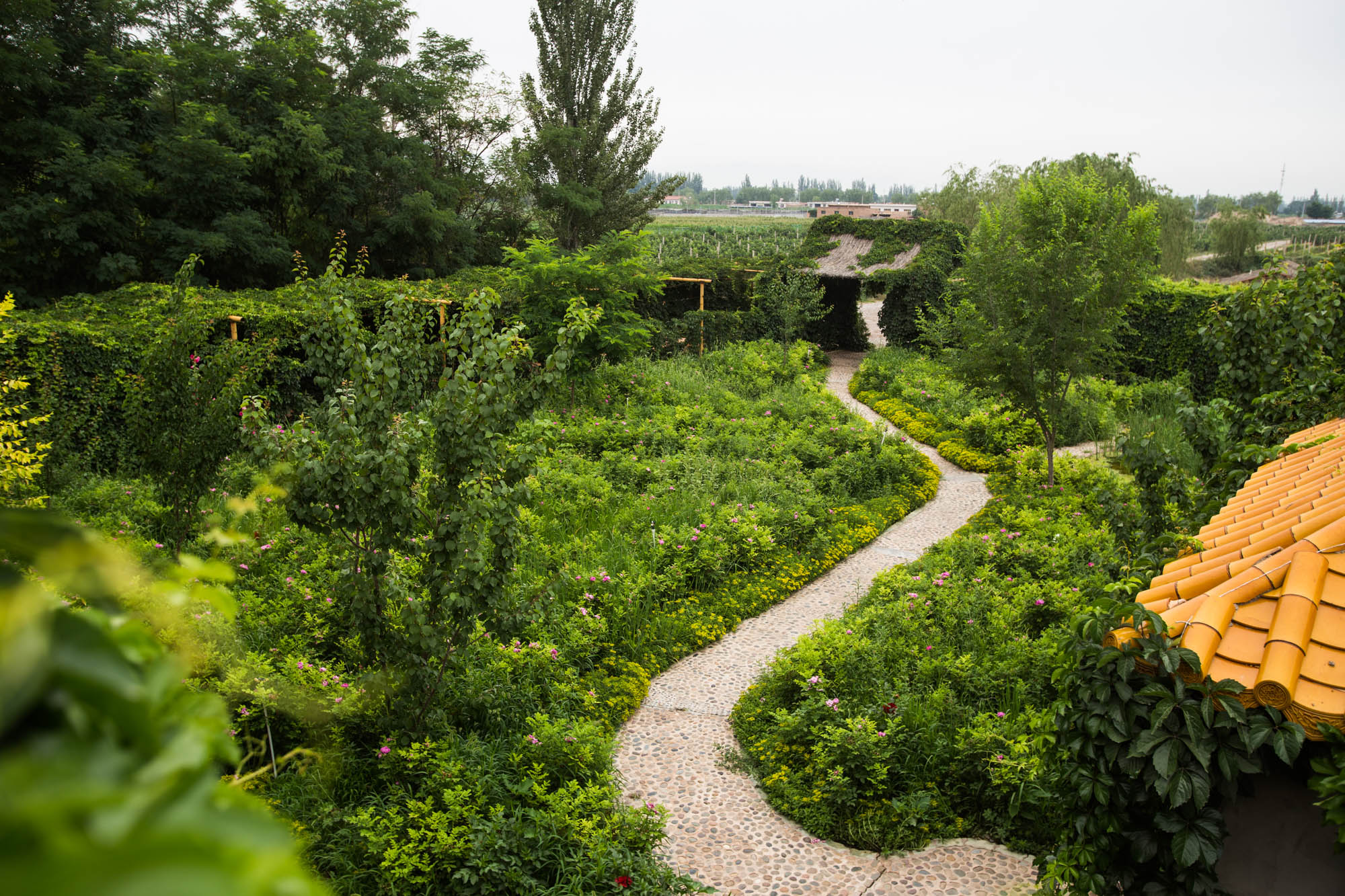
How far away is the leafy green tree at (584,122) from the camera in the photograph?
66.0ft

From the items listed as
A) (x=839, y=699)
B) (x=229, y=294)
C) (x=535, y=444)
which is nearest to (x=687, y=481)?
(x=839, y=699)

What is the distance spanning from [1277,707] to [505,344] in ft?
12.8

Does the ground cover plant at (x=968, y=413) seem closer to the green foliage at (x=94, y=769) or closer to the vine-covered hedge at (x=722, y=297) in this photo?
the vine-covered hedge at (x=722, y=297)

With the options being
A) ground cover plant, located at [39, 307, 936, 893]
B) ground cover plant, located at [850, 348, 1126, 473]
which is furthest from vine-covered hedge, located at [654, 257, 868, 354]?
ground cover plant, located at [39, 307, 936, 893]

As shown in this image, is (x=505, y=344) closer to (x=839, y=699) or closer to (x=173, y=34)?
(x=839, y=699)

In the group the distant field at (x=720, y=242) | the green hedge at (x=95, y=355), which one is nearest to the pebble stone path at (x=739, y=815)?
the green hedge at (x=95, y=355)

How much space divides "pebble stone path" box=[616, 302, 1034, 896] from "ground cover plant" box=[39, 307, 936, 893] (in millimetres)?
236

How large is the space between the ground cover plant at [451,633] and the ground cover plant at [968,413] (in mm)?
4460

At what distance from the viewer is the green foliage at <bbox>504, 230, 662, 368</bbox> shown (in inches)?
510

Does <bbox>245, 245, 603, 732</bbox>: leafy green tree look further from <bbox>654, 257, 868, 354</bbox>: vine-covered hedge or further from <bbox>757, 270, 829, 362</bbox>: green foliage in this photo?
<bbox>654, 257, 868, 354</bbox>: vine-covered hedge

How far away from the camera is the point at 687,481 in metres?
9.72

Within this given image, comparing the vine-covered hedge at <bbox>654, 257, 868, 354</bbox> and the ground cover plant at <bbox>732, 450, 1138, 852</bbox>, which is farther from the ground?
the vine-covered hedge at <bbox>654, 257, 868, 354</bbox>

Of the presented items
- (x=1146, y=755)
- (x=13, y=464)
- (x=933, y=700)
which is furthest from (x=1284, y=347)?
(x=13, y=464)

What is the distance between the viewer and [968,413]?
14.3 meters
